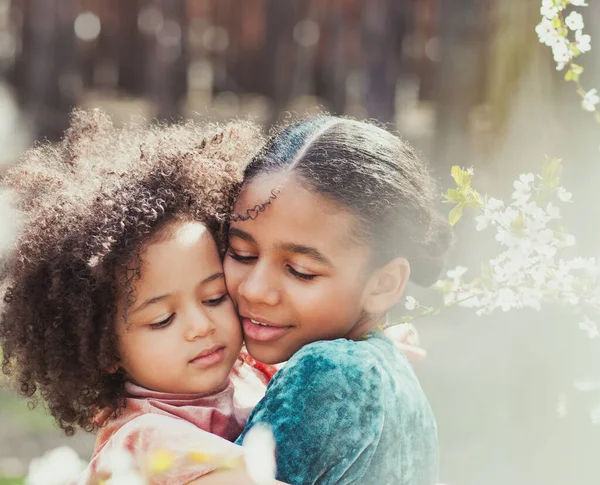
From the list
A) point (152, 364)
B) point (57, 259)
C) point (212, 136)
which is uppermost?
point (212, 136)

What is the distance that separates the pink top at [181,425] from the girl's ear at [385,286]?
377mm

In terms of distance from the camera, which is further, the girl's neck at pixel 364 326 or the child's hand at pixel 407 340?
the child's hand at pixel 407 340

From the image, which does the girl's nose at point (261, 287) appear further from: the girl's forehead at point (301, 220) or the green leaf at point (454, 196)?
the green leaf at point (454, 196)

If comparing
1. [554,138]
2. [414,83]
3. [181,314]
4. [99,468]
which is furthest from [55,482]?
[414,83]

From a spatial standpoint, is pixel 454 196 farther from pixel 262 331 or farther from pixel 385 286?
pixel 262 331

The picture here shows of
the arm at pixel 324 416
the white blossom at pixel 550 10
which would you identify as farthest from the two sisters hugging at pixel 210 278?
the white blossom at pixel 550 10

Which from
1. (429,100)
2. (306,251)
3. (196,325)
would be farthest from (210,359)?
(429,100)

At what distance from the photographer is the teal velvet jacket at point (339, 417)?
172cm

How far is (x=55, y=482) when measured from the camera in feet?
7.27

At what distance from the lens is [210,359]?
6.71 feet

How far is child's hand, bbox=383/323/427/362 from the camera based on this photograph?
249 cm

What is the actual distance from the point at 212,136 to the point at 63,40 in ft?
13.4

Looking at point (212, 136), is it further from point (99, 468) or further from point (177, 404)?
point (99, 468)

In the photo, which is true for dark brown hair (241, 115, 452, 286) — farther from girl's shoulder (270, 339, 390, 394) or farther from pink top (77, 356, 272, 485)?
pink top (77, 356, 272, 485)
